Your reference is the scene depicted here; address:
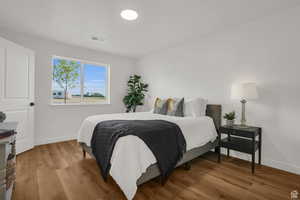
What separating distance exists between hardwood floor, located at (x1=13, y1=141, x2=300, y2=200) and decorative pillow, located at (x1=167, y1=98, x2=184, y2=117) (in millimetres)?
924

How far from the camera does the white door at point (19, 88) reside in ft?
8.62

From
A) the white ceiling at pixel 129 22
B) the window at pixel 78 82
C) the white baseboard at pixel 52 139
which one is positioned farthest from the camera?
the window at pixel 78 82

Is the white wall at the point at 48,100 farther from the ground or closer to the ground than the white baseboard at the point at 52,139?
farther from the ground

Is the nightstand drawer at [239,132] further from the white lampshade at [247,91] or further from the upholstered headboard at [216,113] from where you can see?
the white lampshade at [247,91]

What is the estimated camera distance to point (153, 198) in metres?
1.65

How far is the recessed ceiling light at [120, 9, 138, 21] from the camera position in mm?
2277

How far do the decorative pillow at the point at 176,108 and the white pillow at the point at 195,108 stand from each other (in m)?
0.09

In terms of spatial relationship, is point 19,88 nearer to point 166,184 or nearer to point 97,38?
point 97,38

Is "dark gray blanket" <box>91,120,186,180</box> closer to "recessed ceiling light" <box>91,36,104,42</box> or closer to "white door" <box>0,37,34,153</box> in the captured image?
"white door" <box>0,37,34,153</box>

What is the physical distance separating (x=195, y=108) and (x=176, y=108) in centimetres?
37

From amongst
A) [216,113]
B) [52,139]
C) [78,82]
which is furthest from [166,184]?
[78,82]

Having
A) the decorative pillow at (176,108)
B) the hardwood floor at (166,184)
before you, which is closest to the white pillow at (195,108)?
the decorative pillow at (176,108)

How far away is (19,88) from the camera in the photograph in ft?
9.38

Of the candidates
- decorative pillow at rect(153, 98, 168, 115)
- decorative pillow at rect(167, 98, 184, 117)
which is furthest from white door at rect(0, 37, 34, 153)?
decorative pillow at rect(167, 98, 184, 117)
